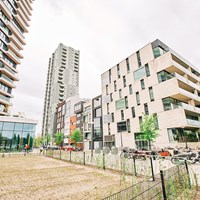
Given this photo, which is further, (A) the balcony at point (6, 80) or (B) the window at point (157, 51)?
(A) the balcony at point (6, 80)

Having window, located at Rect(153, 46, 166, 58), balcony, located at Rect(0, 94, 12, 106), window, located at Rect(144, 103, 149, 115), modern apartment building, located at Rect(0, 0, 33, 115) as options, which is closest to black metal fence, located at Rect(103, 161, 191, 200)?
window, located at Rect(144, 103, 149, 115)

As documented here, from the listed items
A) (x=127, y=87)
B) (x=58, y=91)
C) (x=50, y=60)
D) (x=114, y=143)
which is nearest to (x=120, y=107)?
(x=127, y=87)

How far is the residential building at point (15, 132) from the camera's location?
3134cm

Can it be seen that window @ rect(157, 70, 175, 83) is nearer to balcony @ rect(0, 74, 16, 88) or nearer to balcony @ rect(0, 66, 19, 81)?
balcony @ rect(0, 74, 16, 88)

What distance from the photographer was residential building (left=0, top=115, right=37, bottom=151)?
1234 inches

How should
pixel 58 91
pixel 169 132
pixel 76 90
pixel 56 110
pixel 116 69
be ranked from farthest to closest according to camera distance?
1. pixel 76 90
2. pixel 58 91
3. pixel 56 110
4. pixel 116 69
5. pixel 169 132

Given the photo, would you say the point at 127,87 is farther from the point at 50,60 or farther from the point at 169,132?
the point at 50,60

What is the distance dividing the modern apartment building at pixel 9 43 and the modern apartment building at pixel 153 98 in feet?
91.7

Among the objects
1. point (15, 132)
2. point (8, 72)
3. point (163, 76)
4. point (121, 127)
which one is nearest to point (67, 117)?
point (8, 72)

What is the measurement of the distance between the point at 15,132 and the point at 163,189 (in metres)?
36.4

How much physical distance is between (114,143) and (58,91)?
57852 millimetres

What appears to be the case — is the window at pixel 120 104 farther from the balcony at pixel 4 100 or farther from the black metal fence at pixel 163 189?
the balcony at pixel 4 100

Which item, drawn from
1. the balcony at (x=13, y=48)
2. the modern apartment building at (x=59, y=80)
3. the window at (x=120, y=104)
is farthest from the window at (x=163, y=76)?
the modern apartment building at (x=59, y=80)

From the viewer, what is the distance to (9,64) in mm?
42625
